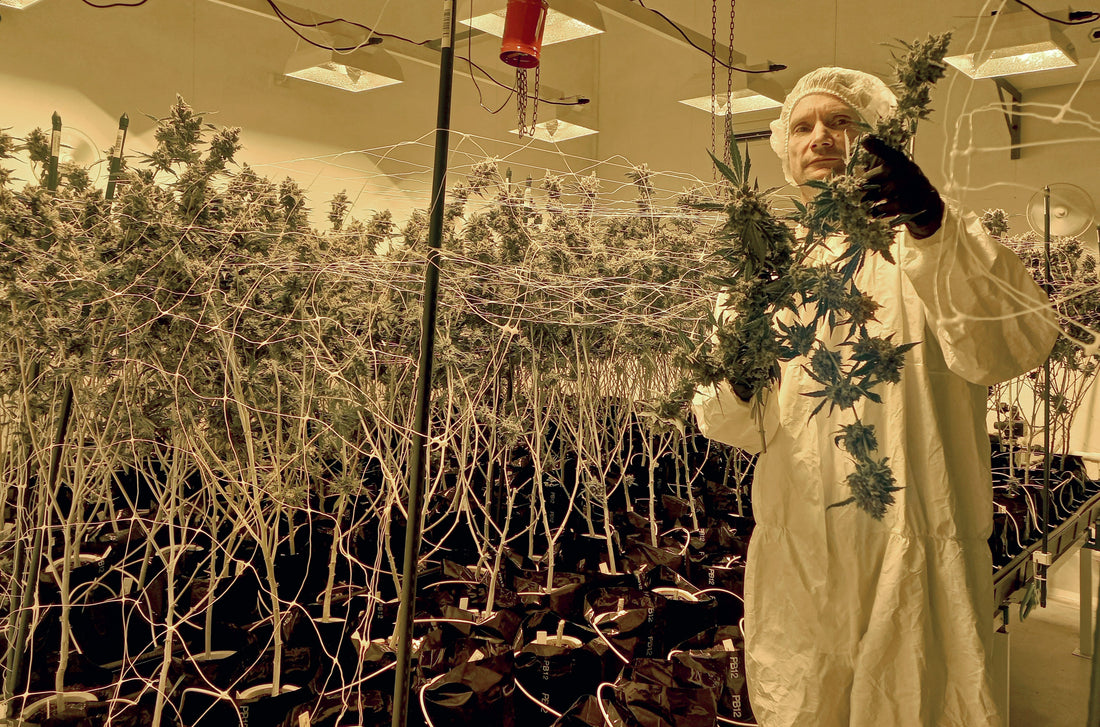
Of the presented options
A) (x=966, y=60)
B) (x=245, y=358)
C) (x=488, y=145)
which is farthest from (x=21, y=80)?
(x=966, y=60)

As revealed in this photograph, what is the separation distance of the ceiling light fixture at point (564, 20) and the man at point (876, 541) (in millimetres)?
2099

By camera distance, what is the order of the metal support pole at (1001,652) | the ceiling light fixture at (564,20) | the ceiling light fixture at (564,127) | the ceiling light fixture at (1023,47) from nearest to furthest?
the metal support pole at (1001,652)
the ceiling light fixture at (1023,47)
the ceiling light fixture at (564,20)
the ceiling light fixture at (564,127)

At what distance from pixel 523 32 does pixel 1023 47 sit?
105 inches

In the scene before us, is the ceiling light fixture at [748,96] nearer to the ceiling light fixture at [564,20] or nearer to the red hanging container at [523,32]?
the ceiling light fixture at [564,20]

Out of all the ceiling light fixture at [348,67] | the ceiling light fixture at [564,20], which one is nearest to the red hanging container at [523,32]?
the ceiling light fixture at [564,20]

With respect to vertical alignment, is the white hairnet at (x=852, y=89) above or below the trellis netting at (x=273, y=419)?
above

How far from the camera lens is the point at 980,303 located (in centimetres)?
94

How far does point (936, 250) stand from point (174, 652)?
166 cm

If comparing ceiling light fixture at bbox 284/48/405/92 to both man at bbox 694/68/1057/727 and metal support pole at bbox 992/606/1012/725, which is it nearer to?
man at bbox 694/68/1057/727

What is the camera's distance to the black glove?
674 mm

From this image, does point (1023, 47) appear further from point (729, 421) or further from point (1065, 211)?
point (729, 421)

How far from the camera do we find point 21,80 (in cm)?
454

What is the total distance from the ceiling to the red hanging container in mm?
1879

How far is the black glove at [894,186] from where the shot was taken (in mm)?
674
